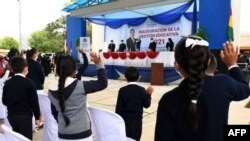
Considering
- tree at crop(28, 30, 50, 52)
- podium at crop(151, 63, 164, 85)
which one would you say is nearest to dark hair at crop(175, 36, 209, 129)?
podium at crop(151, 63, 164, 85)

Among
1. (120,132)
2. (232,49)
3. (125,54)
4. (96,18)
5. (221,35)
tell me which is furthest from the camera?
(96,18)

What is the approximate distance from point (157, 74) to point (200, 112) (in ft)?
33.0

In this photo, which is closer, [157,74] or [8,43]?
[157,74]

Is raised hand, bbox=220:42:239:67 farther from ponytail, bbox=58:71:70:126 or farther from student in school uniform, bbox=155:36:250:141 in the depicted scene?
ponytail, bbox=58:71:70:126

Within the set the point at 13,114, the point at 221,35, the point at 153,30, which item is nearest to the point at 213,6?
the point at 221,35


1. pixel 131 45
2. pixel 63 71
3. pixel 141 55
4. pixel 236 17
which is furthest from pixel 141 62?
pixel 63 71

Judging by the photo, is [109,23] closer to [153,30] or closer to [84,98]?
[153,30]

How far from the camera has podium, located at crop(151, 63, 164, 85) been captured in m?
11.4

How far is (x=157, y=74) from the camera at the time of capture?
11500 millimetres

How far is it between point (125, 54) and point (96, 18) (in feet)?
16.8

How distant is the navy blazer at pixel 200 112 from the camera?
144 cm

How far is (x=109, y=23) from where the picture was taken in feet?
59.0

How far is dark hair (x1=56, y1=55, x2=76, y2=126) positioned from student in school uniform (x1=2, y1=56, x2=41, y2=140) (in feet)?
2.70

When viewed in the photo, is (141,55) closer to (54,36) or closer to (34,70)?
(34,70)
